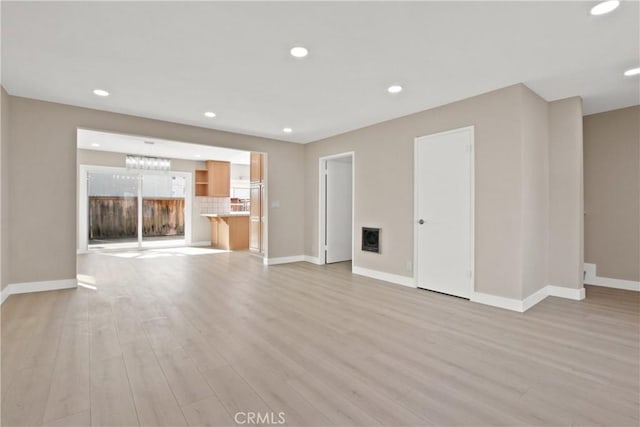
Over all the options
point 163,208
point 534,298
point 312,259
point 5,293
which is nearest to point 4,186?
point 5,293

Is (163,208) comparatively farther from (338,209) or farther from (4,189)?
(338,209)

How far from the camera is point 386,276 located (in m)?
4.74

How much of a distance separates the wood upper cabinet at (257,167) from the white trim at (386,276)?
3.00 meters

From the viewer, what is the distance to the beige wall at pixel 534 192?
3373 millimetres

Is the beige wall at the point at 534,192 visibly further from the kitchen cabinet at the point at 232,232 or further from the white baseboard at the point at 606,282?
the kitchen cabinet at the point at 232,232

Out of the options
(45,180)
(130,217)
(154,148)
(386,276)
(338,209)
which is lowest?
(386,276)

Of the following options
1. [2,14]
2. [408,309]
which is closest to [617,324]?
[408,309]

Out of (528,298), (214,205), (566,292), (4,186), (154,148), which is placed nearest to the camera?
(528,298)

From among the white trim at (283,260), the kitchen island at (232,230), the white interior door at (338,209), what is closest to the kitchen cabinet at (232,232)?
the kitchen island at (232,230)

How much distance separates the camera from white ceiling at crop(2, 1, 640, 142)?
7.00 feet

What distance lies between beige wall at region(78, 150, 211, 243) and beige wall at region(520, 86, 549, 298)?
8.38 metres

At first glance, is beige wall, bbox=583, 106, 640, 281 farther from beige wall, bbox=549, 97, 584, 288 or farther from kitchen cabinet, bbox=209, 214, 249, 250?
kitchen cabinet, bbox=209, 214, 249, 250

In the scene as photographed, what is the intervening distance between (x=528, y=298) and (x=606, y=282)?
199cm

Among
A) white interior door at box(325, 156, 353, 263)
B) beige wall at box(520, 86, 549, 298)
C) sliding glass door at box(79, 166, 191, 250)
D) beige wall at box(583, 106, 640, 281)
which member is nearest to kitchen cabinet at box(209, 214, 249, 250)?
sliding glass door at box(79, 166, 191, 250)
